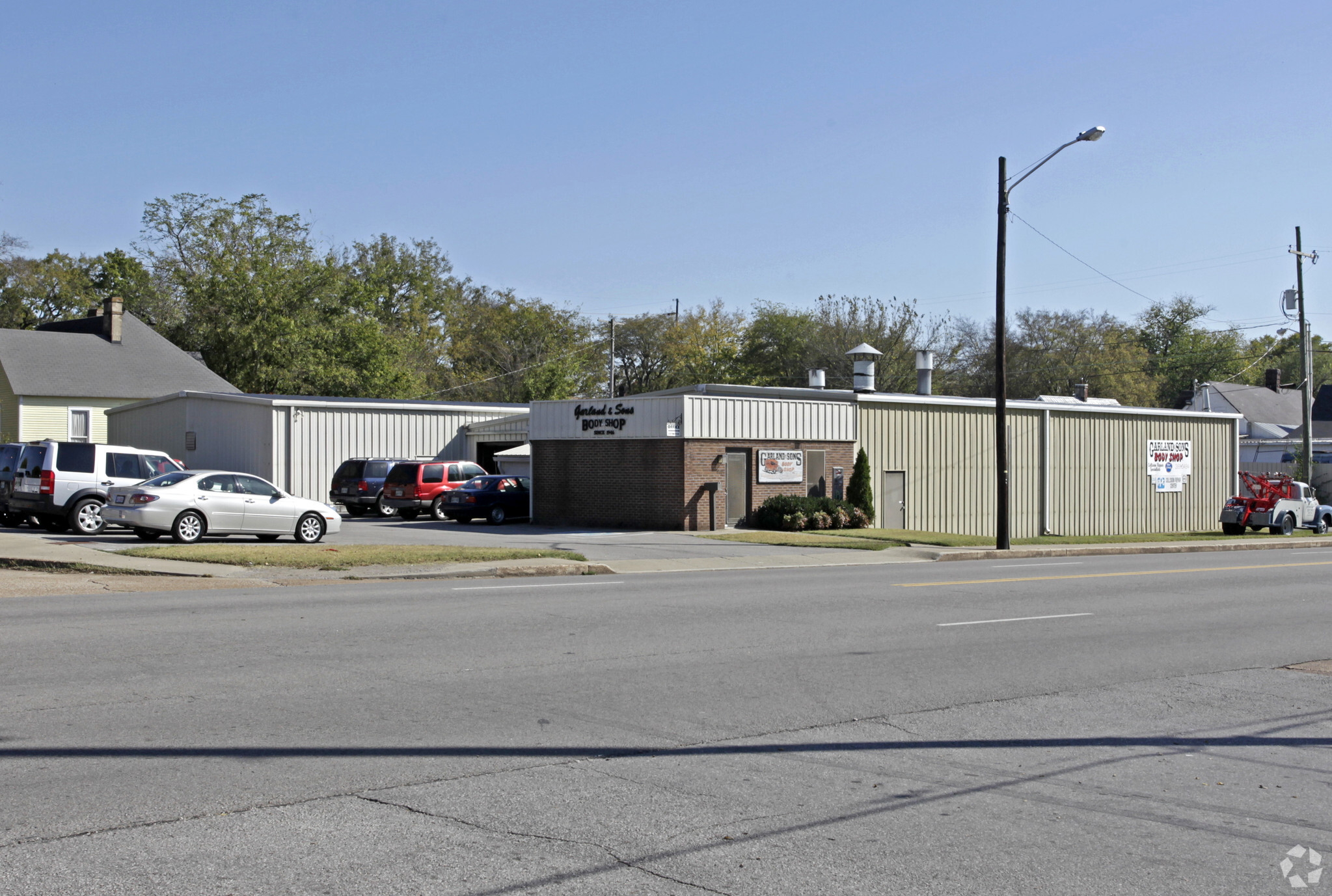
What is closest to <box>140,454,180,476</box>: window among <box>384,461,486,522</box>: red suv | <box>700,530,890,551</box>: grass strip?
<box>384,461,486,522</box>: red suv

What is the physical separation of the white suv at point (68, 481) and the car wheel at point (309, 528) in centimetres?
362

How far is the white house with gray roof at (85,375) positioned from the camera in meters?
49.2

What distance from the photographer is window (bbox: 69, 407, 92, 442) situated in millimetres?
49938

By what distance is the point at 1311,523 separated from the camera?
41.2 metres

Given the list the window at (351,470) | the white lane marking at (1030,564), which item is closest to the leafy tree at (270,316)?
the window at (351,470)

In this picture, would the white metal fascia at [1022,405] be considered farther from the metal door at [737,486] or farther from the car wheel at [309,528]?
the car wheel at [309,528]

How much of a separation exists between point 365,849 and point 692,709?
3457mm

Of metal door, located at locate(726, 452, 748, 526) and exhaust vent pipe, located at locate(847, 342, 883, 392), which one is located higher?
exhaust vent pipe, located at locate(847, 342, 883, 392)

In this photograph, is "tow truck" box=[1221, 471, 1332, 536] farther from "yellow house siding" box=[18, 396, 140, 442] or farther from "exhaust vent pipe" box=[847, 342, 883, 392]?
"yellow house siding" box=[18, 396, 140, 442]

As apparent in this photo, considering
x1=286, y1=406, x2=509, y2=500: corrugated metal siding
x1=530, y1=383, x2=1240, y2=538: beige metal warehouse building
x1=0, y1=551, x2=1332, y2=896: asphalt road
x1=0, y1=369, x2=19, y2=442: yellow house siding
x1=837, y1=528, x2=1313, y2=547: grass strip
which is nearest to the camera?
x1=0, y1=551, x2=1332, y2=896: asphalt road

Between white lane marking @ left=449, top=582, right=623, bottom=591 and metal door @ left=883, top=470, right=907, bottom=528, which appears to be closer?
white lane marking @ left=449, top=582, right=623, bottom=591

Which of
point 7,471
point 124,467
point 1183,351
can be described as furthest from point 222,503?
point 1183,351

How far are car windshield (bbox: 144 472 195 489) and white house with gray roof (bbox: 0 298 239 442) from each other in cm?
2961

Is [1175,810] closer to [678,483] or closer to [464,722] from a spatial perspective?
[464,722]
